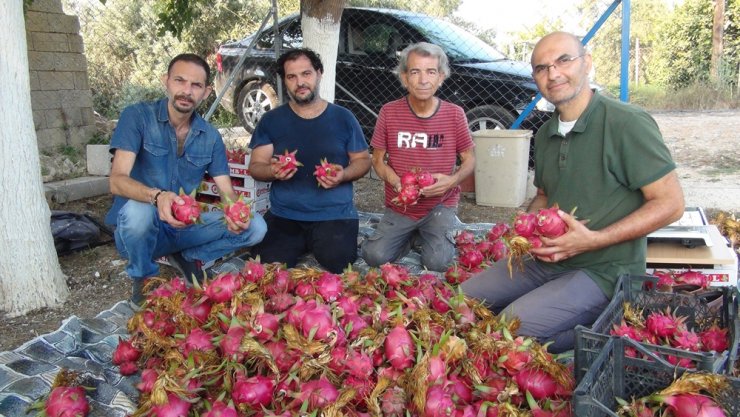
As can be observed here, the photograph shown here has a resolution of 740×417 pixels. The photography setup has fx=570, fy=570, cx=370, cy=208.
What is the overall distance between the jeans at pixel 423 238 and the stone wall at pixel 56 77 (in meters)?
4.16

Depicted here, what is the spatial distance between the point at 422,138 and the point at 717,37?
13435mm

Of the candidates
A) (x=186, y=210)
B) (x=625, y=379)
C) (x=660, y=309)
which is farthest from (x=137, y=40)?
(x=625, y=379)

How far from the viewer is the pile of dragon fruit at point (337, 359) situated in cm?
167

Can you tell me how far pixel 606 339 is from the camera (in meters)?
1.63

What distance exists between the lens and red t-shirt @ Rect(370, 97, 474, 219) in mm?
3725

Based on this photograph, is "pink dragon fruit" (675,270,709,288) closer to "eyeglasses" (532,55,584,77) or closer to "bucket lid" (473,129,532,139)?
"eyeglasses" (532,55,584,77)

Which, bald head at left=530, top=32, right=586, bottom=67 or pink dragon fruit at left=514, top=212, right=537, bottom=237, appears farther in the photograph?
bald head at left=530, top=32, right=586, bottom=67

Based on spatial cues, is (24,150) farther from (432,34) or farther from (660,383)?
(432,34)

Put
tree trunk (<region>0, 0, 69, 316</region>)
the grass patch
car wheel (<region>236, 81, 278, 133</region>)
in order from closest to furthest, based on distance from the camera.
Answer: tree trunk (<region>0, 0, 69, 316</region>) < car wheel (<region>236, 81, 278, 133</region>) < the grass patch

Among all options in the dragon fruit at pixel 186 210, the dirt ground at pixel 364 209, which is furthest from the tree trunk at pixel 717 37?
the dragon fruit at pixel 186 210

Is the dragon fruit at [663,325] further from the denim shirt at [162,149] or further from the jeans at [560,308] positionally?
the denim shirt at [162,149]

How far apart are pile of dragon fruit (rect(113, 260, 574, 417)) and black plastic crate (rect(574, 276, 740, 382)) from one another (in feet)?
0.41

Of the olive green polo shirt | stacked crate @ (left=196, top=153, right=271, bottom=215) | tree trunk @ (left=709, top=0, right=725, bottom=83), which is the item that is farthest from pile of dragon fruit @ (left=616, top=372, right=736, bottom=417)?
tree trunk @ (left=709, top=0, right=725, bottom=83)

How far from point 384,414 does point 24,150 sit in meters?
2.50
